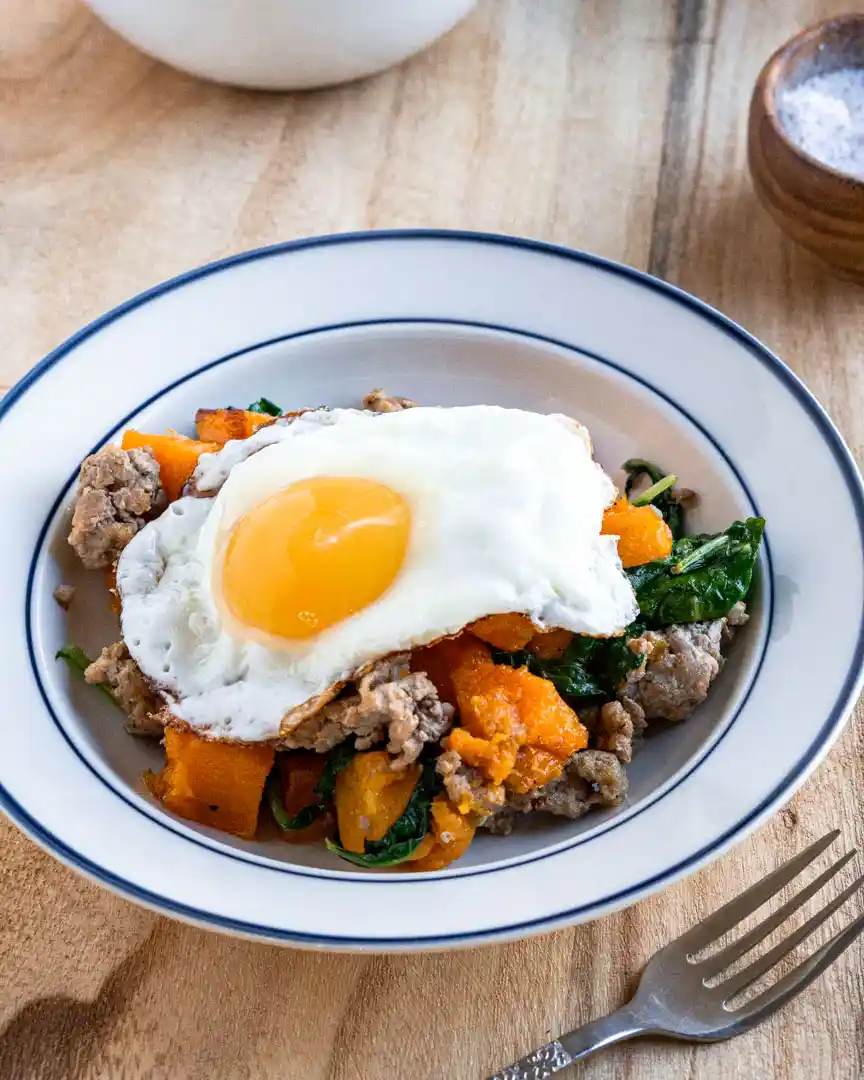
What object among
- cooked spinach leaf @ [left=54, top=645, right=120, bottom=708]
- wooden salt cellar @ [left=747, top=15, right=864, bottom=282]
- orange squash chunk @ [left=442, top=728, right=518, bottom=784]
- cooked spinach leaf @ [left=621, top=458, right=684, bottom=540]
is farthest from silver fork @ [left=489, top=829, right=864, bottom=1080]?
wooden salt cellar @ [left=747, top=15, right=864, bottom=282]

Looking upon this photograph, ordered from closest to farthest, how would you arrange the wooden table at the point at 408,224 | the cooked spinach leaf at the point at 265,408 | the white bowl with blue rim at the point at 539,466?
the white bowl with blue rim at the point at 539,466, the wooden table at the point at 408,224, the cooked spinach leaf at the point at 265,408

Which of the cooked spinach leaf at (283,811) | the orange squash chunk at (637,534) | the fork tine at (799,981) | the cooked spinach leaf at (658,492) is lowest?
the fork tine at (799,981)

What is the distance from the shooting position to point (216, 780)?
Result: 3326 mm

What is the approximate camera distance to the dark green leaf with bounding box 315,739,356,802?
11.0ft

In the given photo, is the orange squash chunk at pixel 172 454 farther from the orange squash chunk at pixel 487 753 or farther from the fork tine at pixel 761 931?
the fork tine at pixel 761 931

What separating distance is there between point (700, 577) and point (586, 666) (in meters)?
0.48

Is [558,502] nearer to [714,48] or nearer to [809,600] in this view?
[809,600]

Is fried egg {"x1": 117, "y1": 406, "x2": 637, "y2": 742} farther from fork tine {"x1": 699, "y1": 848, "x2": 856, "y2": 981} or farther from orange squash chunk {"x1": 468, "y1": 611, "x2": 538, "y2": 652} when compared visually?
fork tine {"x1": 699, "y1": 848, "x2": 856, "y2": 981}

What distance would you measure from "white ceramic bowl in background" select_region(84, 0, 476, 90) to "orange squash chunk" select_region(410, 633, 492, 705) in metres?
3.37

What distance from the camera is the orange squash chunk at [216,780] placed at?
3301mm

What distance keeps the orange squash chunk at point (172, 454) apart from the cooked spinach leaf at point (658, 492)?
156 centimetres

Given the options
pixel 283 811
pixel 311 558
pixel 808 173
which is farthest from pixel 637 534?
pixel 808 173

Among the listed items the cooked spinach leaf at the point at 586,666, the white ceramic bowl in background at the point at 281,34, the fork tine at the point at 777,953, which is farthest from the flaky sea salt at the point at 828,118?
the fork tine at the point at 777,953

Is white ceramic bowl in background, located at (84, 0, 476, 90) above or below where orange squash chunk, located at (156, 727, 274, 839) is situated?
above
